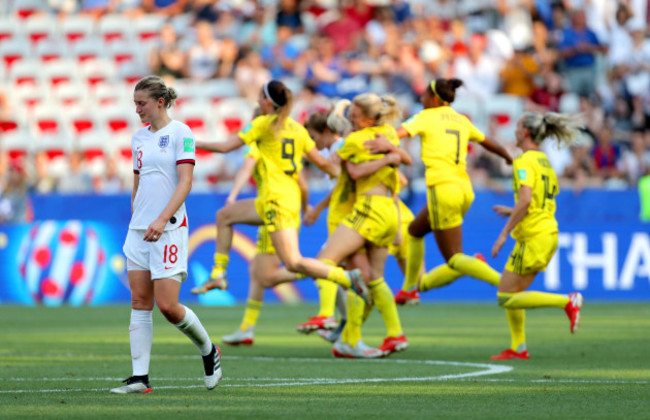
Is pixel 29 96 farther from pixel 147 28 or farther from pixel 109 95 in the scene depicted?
pixel 147 28

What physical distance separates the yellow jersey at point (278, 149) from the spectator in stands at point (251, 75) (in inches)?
509

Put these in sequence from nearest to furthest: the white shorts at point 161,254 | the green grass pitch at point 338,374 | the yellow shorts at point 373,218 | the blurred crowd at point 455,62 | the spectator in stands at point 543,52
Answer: the green grass pitch at point 338,374 → the white shorts at point 161,254 → the yellow shorts at point 373,218 → the blurred crowd at point 455,62 → the spectator in stands at point 543,52

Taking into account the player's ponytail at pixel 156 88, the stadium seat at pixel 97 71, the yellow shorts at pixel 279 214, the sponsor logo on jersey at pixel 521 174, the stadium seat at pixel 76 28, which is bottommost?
the yellow shorts at pixel 279 214

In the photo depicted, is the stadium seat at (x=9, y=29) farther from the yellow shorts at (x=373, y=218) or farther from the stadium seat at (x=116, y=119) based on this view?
the yellow shorts at (x=373, y=218)

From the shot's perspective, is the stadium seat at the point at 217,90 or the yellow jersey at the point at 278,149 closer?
the yellow jersey at the point at 278,149

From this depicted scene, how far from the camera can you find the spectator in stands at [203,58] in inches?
992

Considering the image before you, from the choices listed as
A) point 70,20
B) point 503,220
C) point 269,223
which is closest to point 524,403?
point 269,223

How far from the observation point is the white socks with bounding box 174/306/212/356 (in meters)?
7.69

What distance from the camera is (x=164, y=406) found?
23.0 feet

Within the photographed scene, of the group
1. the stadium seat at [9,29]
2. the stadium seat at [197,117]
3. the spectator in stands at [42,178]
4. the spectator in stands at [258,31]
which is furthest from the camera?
the stadium seat at [9,29]

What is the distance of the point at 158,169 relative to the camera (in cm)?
767

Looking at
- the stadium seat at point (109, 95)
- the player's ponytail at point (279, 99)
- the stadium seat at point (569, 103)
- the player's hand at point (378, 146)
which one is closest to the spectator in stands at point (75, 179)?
the stadium seat at point (109, 95)

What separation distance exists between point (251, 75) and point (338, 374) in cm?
1583

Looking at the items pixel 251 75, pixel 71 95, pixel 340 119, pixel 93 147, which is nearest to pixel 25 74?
pixel 71 95
